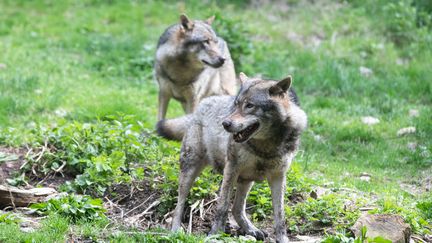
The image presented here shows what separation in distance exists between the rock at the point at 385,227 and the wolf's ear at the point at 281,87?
1.26 meters

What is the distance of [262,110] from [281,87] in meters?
0.25

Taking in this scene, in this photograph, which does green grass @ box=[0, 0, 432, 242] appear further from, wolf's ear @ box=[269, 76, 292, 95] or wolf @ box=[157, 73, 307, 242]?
wolf's ear @ box=[269, 76, 292, 95]

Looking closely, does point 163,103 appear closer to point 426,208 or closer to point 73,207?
point 73,207

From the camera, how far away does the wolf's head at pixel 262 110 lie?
584 cm

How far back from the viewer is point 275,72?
1225 centimetres

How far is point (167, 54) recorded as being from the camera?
9.88m

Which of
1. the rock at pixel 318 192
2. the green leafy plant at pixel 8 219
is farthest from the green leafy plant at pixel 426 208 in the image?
the green leafy plant at pixel 8 219

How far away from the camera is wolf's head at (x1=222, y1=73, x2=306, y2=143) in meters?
5.84

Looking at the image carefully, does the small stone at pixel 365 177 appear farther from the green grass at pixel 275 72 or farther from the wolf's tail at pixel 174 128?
the wolf's tail at pixel 174 128

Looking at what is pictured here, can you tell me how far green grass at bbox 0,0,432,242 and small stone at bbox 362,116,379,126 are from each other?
0.34 feet

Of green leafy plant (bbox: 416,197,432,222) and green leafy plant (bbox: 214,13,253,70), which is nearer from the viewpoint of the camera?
green leafy plant (bbox: 416,197,432,222)

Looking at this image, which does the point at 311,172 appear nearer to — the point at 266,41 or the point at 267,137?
the point at 267,137

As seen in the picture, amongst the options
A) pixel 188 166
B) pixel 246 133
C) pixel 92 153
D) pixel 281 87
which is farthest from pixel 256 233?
pixel 92 153

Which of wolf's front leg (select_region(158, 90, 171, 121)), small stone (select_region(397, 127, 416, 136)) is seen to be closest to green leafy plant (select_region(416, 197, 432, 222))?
small stone (select_region(397, 127, 416, 136))
